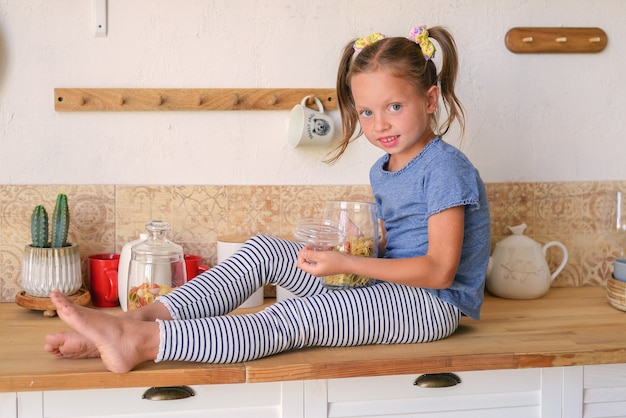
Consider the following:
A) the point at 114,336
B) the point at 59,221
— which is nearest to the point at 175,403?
the point at 114,336

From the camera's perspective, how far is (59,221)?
165 cm

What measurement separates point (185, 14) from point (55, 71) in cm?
33

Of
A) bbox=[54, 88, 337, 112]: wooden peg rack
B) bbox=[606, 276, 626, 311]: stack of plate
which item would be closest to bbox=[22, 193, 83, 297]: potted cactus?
bbox=[54, 88, 337, 112]: wooden peg rack

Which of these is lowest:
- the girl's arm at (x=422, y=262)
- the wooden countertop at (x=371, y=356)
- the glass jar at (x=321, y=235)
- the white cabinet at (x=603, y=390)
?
the white cabinet at (x=603, y=390)

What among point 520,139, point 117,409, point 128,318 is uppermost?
point 520,139

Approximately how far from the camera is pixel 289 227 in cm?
185

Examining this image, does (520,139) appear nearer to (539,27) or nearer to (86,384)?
(539,27)

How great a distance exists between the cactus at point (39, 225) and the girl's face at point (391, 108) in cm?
72

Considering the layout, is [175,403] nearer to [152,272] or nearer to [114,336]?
[114,336]

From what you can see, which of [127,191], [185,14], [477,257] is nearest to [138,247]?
[127,191]

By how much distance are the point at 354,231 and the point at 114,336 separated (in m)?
0.50

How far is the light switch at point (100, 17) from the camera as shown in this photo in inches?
68.0

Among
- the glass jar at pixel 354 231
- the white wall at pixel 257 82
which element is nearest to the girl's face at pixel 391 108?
the glass jar at pixel 354 231

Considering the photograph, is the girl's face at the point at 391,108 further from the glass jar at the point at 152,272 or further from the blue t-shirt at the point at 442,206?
the glass jar at the point at 152,272
